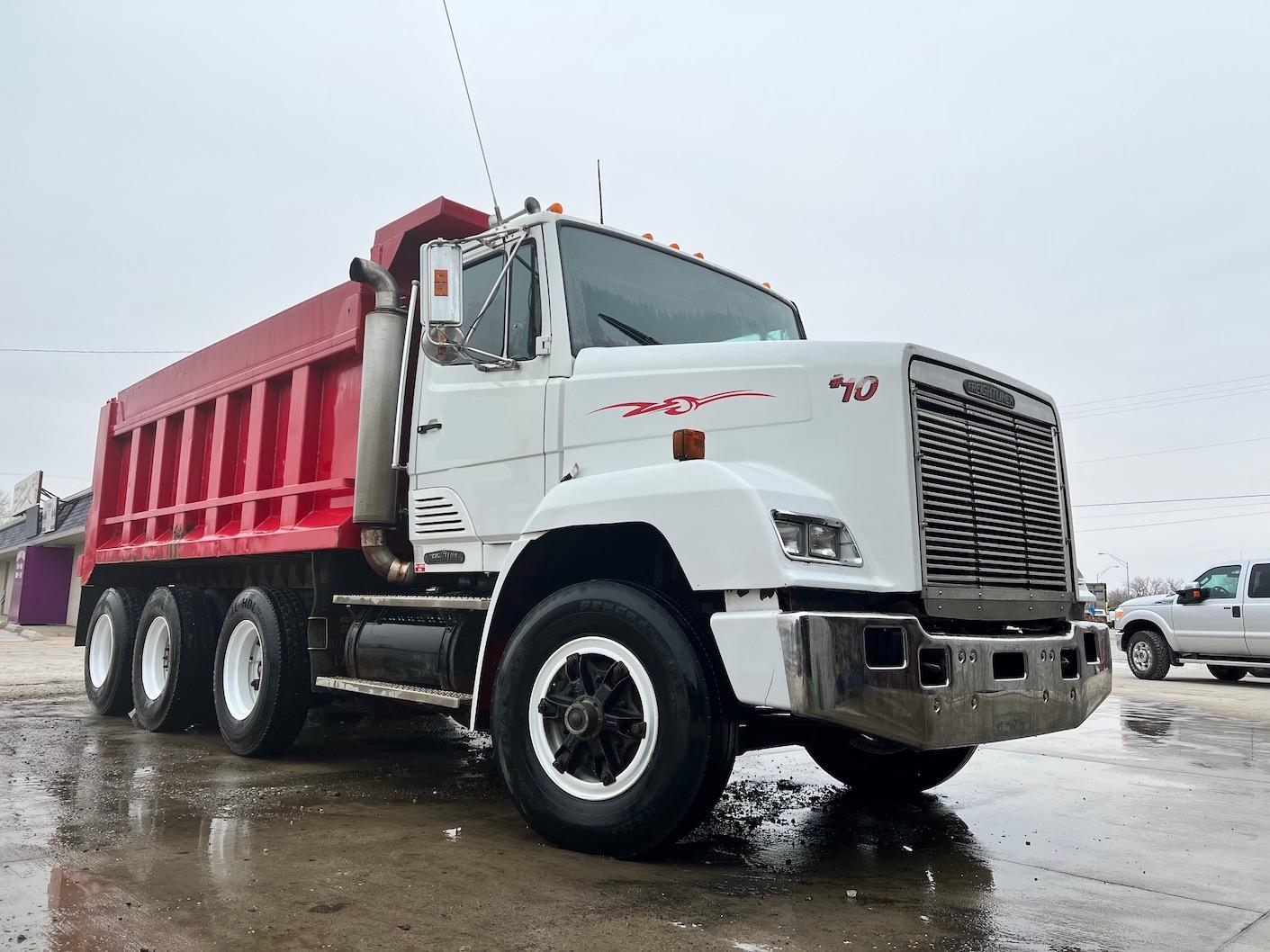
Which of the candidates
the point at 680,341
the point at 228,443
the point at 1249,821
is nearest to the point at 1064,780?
the point at 1249,821

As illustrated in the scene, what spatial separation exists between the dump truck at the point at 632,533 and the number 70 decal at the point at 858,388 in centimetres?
1

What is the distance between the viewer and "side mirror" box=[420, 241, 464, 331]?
4.84m

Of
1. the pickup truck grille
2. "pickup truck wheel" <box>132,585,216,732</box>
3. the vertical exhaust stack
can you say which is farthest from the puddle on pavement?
the vertical exhaust stack

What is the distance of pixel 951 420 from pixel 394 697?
3211mm

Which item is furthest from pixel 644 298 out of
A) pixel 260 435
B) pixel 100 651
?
pixel 100 651

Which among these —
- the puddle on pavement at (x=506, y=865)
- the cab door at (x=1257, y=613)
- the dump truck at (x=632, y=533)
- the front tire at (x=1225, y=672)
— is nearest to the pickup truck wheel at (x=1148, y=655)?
the front tire at (x=1225, y=672)

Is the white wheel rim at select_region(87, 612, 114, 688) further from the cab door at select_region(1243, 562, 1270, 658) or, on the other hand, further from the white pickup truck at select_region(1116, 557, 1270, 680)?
the cab door at select_region(1243, 562, 1270, 658)

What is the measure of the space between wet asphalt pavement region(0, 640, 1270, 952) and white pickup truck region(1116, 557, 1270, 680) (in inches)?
370

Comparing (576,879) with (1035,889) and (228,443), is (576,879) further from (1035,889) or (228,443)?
(228,443)

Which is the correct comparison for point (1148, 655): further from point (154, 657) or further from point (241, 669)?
point (154, 657)

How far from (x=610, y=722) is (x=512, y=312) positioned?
225 cm

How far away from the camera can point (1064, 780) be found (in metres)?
6.52

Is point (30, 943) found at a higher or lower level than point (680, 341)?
lower

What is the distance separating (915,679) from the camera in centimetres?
375
